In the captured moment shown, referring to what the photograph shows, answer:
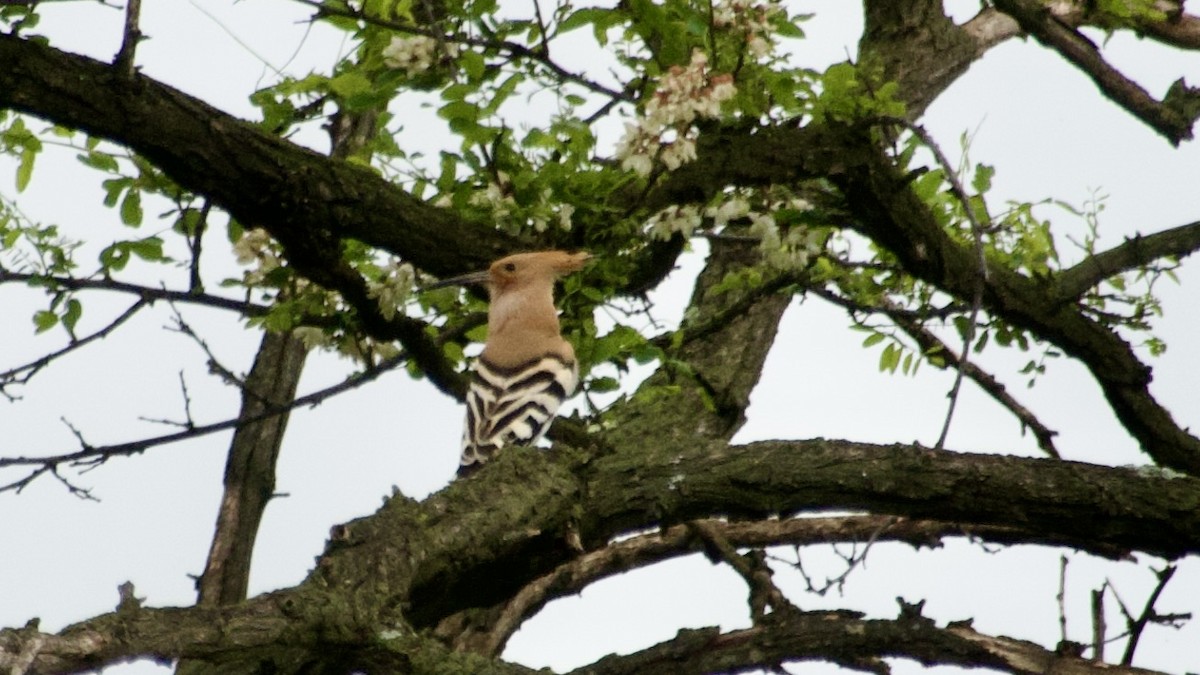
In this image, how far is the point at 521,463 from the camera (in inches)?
136

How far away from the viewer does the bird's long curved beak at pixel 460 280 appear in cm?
400

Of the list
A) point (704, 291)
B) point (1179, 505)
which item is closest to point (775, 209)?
point (1179, 505)

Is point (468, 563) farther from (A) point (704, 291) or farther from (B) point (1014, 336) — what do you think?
(A) point (704, 291)

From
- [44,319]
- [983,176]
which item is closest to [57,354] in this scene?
[44,319]

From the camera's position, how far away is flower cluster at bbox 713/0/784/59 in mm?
3660

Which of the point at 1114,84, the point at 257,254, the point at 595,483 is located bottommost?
the point at 595,483

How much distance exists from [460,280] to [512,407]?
0.45 metres

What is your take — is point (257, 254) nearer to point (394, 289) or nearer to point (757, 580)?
point (394, 289)

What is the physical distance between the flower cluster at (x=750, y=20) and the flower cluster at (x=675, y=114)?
0.10m

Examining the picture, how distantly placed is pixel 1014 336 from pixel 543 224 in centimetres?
178

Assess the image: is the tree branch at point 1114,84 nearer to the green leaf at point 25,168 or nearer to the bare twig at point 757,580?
the bare twig at point 757,580

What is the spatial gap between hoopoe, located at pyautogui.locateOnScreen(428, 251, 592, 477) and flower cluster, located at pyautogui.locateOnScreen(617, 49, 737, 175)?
54 cm

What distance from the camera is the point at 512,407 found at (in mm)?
4320

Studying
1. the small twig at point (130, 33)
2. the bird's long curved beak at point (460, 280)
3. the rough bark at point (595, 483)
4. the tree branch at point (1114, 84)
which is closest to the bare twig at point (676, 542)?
the rough bark at point (595, 483)
